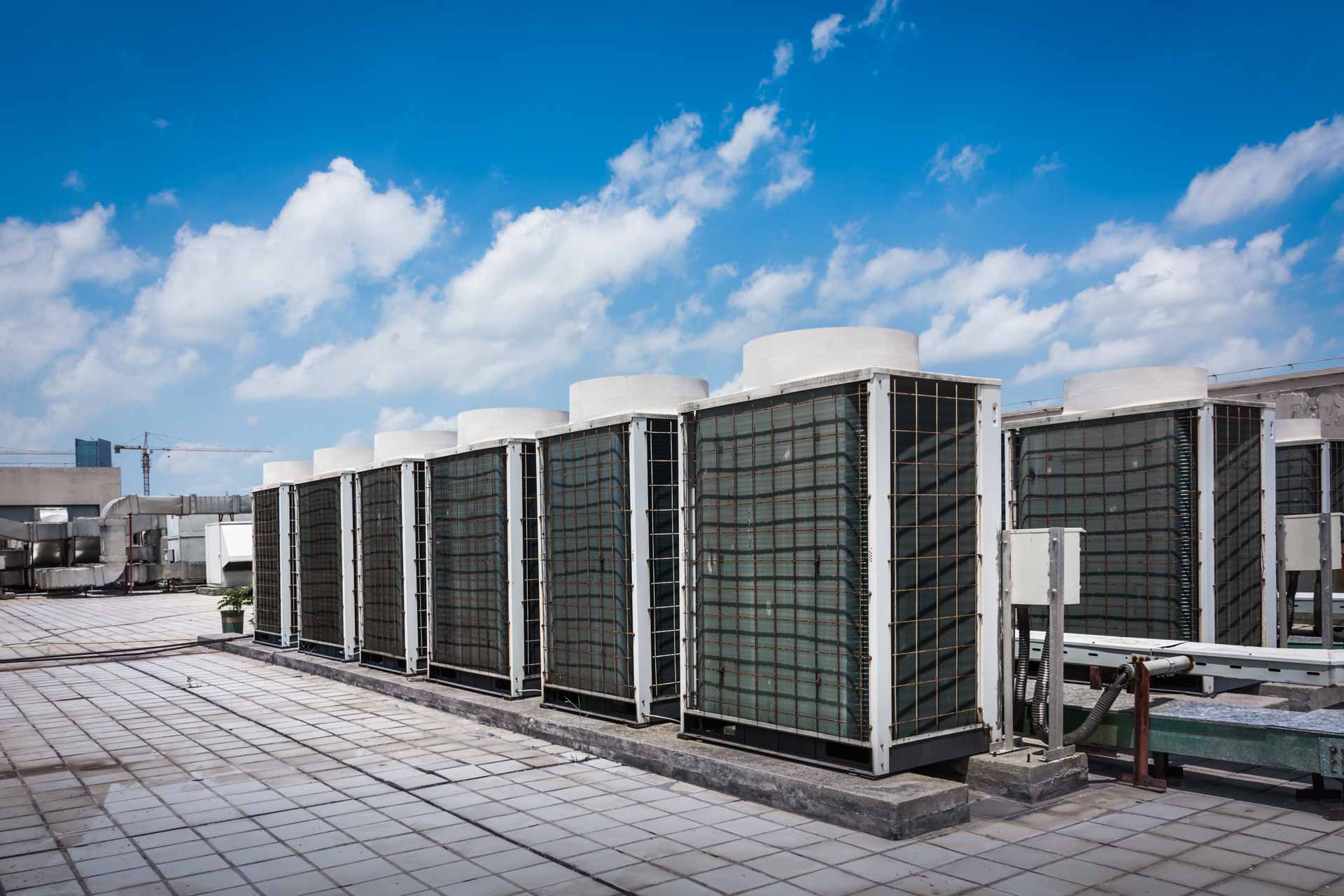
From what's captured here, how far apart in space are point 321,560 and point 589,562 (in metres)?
9.31

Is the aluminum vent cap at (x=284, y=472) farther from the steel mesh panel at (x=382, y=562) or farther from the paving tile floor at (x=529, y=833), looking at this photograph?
the paving tile floor at (x=529, y=833)

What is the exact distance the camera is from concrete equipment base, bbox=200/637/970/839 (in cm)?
713

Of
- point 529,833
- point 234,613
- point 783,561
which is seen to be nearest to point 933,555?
point 783,561

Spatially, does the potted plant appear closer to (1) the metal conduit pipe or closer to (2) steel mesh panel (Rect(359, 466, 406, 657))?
(2) steel mesh panel (Rect(359, 466, 406, 657))

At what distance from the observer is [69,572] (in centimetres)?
4241

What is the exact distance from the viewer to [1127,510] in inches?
457

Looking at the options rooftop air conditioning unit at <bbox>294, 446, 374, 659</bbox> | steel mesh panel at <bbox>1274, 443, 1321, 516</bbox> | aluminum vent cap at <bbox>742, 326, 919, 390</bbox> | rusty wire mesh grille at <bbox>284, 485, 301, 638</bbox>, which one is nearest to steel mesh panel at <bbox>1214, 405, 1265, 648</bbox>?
aluminum vent cap at <bbox>742, 326, 919, 390</bbox>

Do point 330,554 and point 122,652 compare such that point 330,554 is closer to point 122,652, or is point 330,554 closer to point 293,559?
point 293,559

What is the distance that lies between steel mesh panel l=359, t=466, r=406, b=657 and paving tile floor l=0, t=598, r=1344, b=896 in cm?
424

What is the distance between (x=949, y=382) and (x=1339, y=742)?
13.0 feet

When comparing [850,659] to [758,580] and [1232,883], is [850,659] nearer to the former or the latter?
[758,580]

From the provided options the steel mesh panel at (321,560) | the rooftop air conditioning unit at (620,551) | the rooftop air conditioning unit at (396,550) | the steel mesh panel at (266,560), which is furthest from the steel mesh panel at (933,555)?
the steel mesh panel at (266,560)

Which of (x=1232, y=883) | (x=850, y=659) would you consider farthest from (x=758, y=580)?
(x=1232, y=883)

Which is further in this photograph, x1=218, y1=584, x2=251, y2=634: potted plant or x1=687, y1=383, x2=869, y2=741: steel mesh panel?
x1=218, y1=584, x2=251, y2=634: potted plant
